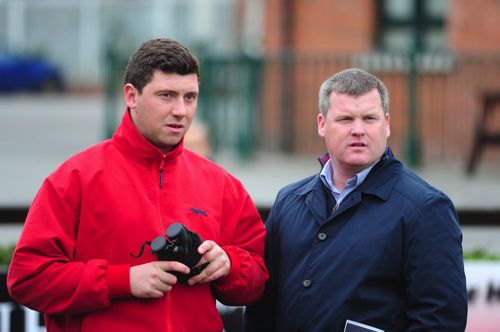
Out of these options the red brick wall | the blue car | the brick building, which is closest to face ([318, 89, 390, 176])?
the brick building

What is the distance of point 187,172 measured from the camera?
357 centimetres

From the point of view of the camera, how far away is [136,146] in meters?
3.43

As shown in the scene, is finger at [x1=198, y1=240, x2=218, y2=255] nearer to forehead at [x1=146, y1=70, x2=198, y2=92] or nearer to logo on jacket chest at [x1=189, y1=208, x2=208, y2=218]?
logo on jacket chest at [x1=189, y1=208, x2=208, y2=218]

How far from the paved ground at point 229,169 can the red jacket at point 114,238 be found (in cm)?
474

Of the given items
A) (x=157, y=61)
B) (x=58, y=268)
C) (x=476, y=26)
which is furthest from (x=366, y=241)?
(x=476, y=26)

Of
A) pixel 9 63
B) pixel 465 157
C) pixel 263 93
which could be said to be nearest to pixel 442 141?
pixel 465 157

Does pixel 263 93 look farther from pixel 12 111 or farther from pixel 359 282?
pixel 12 111

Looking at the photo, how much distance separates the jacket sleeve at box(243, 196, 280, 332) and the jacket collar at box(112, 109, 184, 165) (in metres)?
0.56

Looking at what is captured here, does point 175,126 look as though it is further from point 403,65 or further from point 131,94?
point 403,65

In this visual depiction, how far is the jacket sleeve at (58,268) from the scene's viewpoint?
326cm

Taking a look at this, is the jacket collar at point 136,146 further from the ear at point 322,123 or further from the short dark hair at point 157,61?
the ear at point 322,123

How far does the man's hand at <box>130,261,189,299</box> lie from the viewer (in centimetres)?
326

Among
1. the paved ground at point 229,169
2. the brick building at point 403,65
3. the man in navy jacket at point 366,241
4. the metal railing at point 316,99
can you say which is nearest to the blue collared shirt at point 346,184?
the man in navy jacket at point 366,241

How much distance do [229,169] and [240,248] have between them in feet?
30.6
